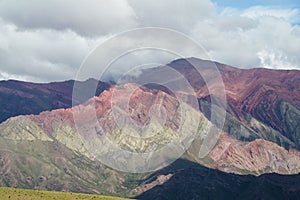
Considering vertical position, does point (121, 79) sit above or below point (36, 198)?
above

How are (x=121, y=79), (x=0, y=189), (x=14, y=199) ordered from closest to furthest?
1. (x=121, y=79)
2. (x=14, y=199)
3. (x=0, y=189)

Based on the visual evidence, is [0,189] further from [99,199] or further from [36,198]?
[99,199]

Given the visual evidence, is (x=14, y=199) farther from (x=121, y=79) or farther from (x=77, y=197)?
(x=121, y=79)

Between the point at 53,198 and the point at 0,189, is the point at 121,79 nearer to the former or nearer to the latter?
the point at 53,198

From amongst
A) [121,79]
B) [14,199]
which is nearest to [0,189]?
[14,199]

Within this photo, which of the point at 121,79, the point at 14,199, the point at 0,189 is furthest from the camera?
the point at 0,189

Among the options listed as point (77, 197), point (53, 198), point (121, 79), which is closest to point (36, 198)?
point (53, 198)

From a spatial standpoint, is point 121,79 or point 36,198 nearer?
point 121,79

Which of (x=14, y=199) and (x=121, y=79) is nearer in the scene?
(x=121, y=79)
